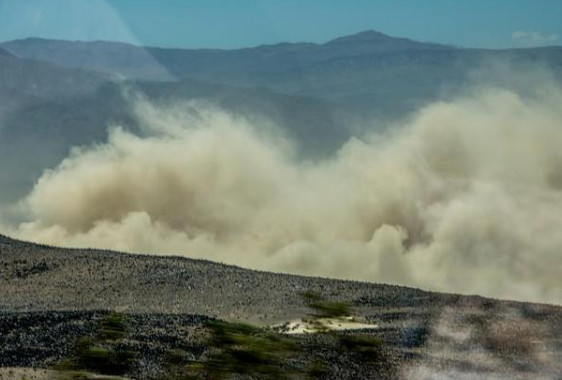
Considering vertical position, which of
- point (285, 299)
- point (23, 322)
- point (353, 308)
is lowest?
point (353, 308)

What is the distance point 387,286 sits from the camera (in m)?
47.9

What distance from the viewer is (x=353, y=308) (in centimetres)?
561

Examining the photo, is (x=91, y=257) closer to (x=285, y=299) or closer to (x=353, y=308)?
(x=285, y=299)

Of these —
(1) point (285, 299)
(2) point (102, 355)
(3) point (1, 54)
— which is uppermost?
(3) point (1, 54)

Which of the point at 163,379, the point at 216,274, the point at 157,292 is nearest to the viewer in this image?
the point at 163,379

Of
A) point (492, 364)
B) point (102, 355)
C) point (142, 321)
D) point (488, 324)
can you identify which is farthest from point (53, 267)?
point (102, 355)

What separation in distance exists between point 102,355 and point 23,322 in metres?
30.2

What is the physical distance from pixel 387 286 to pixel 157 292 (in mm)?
10542

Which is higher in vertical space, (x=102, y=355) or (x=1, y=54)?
(x=1, y=54)

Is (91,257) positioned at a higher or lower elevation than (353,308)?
higher

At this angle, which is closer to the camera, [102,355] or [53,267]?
[102,355]

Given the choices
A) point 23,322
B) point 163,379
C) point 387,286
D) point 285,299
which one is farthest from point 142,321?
point 163,379

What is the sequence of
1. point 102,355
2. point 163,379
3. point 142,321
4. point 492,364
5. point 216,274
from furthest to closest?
point 216,274 < point 142,321 < point 492,364 < point 163,379 < point 102,355

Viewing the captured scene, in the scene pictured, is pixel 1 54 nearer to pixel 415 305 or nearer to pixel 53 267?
pixel 53 267
